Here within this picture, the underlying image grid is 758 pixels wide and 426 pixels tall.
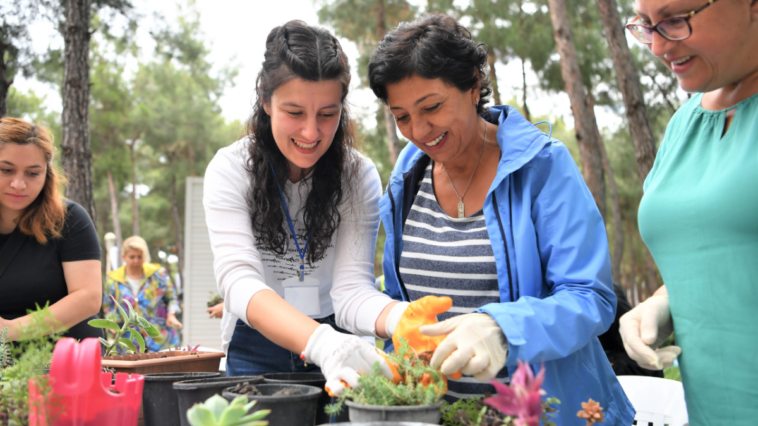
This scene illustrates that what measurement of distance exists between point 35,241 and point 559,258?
1975 mm

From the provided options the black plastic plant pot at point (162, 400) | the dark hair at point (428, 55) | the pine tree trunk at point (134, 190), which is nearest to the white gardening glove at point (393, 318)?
the black plastic plant pot at point (162, 400)

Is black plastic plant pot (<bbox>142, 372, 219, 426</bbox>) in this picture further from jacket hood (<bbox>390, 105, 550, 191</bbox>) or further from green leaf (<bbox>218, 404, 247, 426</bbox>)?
jacket hood (<bbox>390, 105, 550, 191</bbox>)

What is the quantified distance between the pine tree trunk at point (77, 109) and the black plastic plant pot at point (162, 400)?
4.03 metres

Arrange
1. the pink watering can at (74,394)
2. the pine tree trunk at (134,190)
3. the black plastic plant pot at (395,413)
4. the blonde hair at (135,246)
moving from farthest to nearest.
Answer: the pine tree trunk at (134,190), the blonde hair at (135,246), the pink watering can at (74,394), the black plastic plant pot at (395,413)

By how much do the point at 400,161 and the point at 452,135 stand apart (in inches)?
11.9

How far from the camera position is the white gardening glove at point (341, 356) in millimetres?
1112

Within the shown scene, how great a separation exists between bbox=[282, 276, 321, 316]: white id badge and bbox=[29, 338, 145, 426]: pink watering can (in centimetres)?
62

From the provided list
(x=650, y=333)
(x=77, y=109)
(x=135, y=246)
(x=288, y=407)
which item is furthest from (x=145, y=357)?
(x=135, y=246)

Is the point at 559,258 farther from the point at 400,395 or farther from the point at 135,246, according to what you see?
the point at 135,246

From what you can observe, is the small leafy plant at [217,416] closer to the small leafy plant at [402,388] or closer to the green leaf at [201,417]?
the green leaf at [201,417]

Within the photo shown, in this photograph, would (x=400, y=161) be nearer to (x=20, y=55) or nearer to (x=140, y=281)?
(x=140, y=281)

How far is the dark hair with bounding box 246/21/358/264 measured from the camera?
61.8 inches

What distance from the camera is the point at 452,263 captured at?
5.20 ft

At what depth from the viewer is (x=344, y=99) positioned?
1.70m
